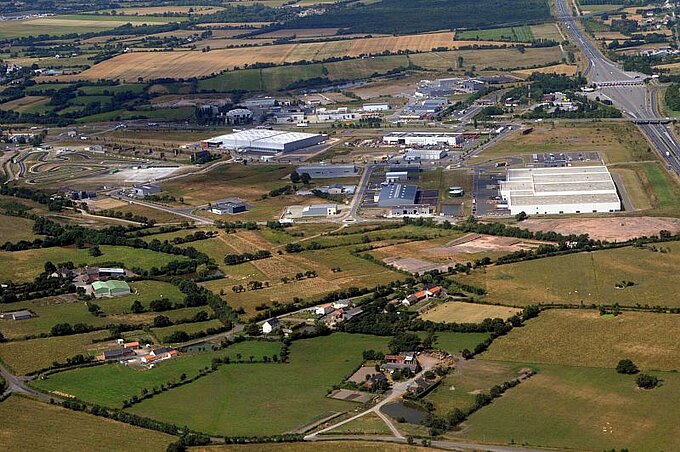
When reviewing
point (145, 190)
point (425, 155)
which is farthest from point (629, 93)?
point (145, 190)

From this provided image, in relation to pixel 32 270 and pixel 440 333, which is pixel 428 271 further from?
pixel 32 270

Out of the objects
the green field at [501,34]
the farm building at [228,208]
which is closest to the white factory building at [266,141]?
the farm building at [228,208]

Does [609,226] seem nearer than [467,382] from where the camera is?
No

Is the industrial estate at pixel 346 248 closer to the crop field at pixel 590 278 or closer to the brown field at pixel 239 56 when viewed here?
the crop field at pixel 590 278

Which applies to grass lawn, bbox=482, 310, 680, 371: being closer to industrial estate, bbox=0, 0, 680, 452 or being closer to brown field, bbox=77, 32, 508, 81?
industrial estate, bbox=0, 0, 680, 452

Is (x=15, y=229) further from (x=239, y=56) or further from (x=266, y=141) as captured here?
(x=239, y=56)

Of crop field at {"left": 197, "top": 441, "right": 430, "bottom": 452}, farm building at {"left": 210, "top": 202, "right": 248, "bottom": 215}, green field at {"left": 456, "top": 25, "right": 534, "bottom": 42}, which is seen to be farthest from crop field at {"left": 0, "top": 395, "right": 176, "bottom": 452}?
green field at {"left": 456, "top": 25, "right": 534, "bottom": 42}
